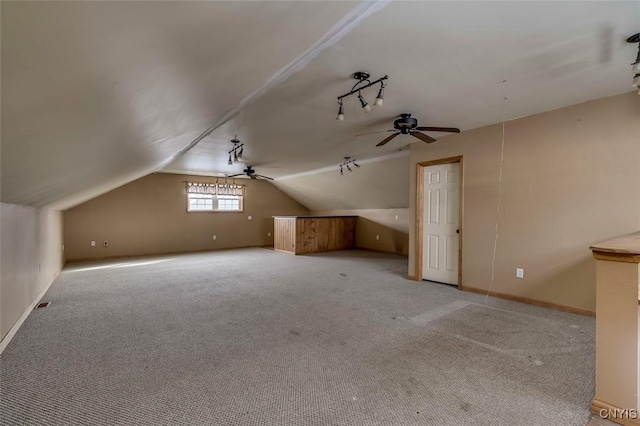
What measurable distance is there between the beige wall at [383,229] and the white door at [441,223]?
290 cm

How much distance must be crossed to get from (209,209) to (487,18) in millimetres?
8362

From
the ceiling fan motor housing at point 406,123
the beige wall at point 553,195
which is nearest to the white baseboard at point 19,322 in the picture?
the ceiling fan motor housing at point 406,123

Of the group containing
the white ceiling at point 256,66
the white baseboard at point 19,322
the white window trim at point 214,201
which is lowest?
the white baseboard at point 19,322

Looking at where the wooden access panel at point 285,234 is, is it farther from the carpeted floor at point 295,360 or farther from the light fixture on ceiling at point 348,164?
the carpeted floor at point 295,360

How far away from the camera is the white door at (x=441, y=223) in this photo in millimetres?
4457

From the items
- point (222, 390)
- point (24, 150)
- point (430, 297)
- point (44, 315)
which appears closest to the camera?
point (24, 150)

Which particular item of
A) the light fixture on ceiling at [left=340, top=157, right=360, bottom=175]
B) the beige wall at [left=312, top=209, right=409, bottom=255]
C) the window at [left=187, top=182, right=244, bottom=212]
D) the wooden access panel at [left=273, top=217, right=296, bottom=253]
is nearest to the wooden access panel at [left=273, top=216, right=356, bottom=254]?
the wooden access panel at [left=273, top=217, right=296, bottom=253]

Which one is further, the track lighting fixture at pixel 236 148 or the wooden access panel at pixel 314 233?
the wooden access panel at pixel 314 233

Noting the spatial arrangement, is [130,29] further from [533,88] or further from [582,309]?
[582,309]

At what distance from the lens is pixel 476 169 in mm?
4109

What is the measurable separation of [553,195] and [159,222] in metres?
8.47

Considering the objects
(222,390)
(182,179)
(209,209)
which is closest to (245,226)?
(209,209)

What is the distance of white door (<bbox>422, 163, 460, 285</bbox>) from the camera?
4.46 meters

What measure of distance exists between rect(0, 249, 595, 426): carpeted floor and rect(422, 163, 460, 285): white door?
552 millimetres
